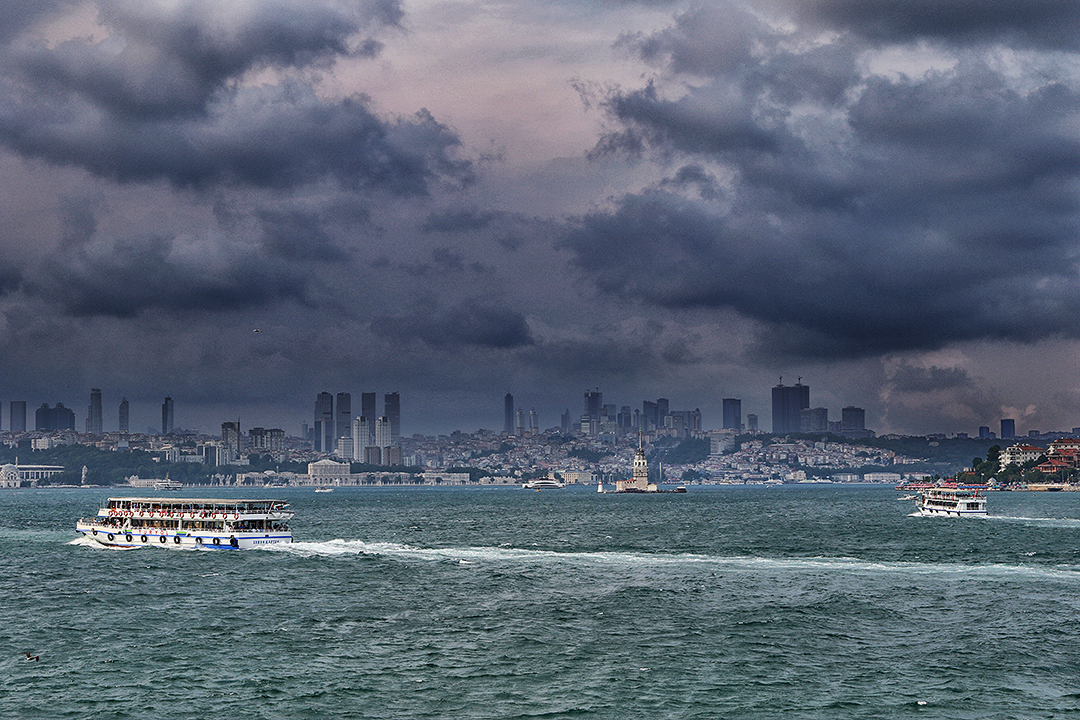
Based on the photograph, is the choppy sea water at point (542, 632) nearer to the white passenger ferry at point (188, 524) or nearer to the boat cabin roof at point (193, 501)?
the white passenger ferry at point (188, 524)

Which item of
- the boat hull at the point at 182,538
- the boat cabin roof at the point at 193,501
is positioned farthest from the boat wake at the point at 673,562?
the boat cabin roof at the point at 193,501

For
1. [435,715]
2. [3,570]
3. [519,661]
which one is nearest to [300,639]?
[519,661]

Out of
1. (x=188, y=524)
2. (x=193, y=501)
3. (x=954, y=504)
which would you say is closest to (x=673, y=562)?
(x=188, y=524)

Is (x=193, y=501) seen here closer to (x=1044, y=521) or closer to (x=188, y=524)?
(x=188, y=524)

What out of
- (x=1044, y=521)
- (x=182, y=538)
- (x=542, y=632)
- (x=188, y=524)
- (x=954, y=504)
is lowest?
(x=1044, y=521)

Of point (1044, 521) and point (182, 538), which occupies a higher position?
point (182, 538)

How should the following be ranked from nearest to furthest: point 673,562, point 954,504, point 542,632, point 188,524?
point 542,632 → point 673,562 → point 188,524 → point 954,504


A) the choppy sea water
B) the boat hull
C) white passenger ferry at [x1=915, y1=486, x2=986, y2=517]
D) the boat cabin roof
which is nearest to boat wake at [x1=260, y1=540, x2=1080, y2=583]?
the choppy sea water
